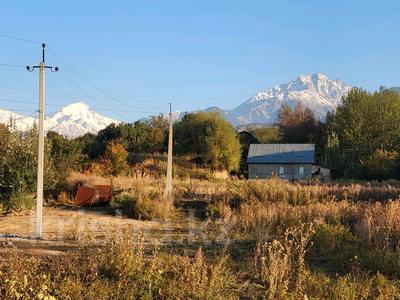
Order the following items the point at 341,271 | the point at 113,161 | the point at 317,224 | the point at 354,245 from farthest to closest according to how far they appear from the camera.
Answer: the point at 113,161 < the point at 317,224 < the point at 354,245 < the point at 341,271

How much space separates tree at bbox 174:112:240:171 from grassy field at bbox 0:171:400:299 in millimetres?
30816

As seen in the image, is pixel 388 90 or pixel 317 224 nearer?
A: pixel 317 224

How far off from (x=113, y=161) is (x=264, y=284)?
97.2 feet

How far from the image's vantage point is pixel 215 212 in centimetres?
1711

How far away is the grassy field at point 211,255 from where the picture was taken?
691 centimetres

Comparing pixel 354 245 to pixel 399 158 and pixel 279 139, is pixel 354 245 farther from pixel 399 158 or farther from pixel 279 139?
pixel 279 139

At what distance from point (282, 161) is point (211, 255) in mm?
40275

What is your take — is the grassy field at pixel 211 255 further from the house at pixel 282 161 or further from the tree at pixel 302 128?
the tree at pixel 302 128

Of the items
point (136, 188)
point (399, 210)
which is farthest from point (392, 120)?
point (399, 210)

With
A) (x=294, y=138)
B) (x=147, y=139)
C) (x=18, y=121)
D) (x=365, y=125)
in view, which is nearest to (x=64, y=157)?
(x=18, y=121)

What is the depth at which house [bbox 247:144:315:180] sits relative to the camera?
48219 mm

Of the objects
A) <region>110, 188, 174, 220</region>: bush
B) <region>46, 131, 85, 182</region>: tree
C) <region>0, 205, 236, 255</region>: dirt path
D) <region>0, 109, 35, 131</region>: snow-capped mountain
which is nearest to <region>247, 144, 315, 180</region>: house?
<region>46, 131, 85, 182</region>: tree

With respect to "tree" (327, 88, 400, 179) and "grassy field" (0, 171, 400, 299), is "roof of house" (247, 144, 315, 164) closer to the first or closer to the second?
"tree" (327, 88, 400, 179)

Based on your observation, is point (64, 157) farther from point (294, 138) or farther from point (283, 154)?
point (294, 138)
